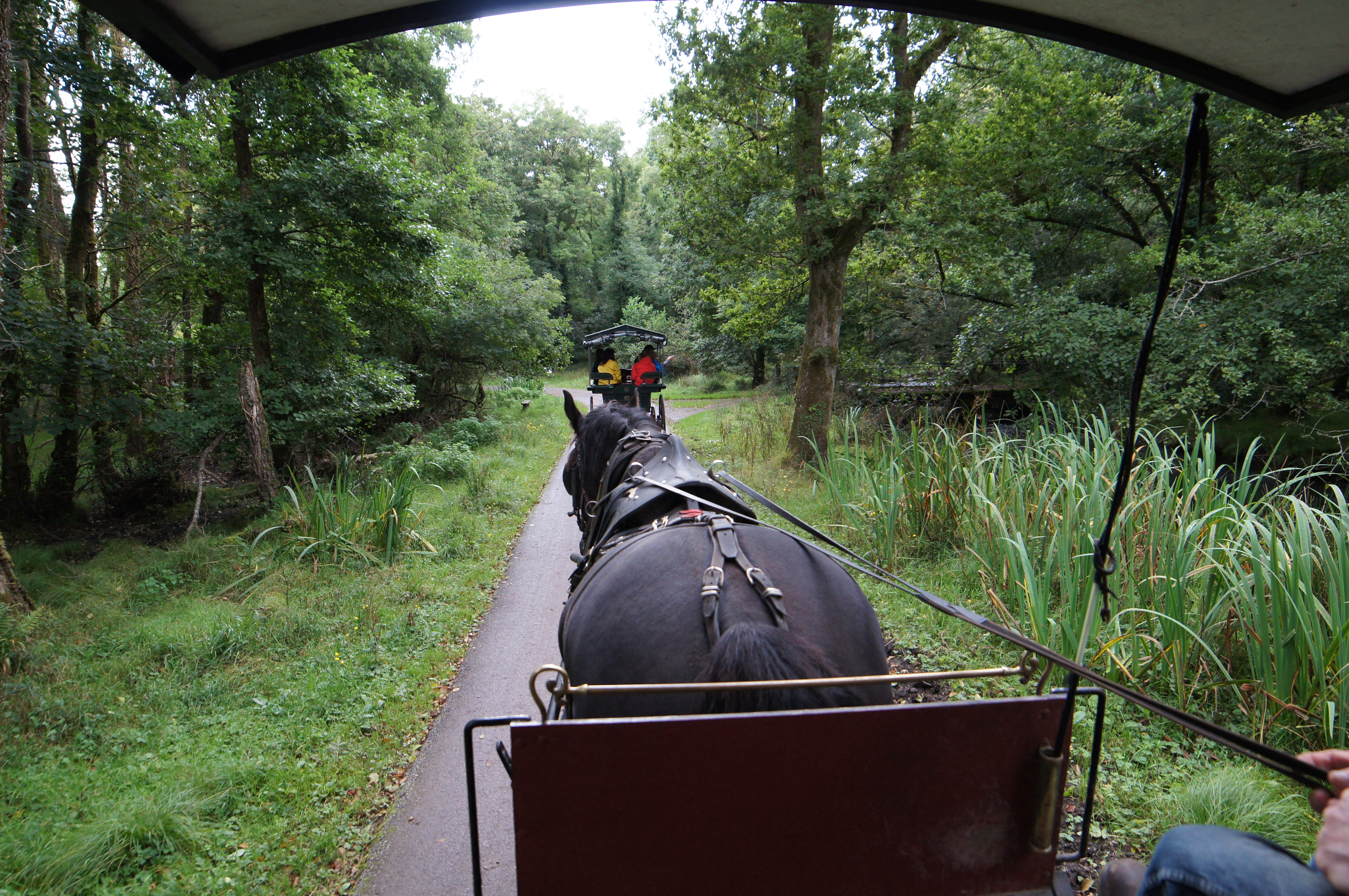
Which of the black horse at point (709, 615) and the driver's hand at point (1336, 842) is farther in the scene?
the black horse at point (709, 615)

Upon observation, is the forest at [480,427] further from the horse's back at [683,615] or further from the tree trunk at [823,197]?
the horse's back at [683,615]

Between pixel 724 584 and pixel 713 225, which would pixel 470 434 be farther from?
pixel 724 584

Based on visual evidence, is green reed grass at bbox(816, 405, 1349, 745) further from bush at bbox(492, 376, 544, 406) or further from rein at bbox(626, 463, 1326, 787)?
bush at bbox(492, 376, 544, 406)

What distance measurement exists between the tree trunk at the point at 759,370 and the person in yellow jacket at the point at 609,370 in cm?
1645

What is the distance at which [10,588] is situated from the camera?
4.59 meters

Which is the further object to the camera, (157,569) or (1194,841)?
(157,569)

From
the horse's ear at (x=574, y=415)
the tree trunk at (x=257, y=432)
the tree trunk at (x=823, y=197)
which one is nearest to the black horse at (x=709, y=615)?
the horse's ear at (x=574, y=415)

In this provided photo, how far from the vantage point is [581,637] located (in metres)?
2.15

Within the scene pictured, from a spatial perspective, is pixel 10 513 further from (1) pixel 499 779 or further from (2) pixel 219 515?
(1) pixel 499 779

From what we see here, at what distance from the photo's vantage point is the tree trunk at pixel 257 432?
296 inches

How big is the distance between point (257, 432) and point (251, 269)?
1995 millimetres

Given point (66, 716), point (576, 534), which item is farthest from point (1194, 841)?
point (576, 534)

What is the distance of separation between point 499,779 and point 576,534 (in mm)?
4678

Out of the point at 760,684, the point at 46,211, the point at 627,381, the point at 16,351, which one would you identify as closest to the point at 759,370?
the point at 627,381
